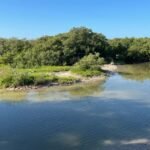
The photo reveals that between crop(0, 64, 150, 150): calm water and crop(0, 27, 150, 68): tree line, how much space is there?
21538 millimetres

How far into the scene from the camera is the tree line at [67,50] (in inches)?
2386

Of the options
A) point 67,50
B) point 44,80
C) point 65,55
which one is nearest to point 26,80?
point 44,80

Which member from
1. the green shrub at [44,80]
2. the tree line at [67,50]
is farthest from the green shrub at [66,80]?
the tree line at [67,50]

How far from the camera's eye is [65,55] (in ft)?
212

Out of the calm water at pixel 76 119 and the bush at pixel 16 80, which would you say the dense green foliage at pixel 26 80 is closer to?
the bush at pixel 16 80

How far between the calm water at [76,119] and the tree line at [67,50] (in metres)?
21.5

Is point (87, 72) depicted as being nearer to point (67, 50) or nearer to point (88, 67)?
point (88, 67)

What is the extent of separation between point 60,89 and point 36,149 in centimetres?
2103

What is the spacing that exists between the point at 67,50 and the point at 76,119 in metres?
40.8

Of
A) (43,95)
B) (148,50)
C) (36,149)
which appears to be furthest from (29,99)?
(148,50)

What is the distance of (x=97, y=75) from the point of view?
5238 cm

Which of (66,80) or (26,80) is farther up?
(26,80)

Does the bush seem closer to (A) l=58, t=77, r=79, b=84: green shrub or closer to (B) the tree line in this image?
(A) l=58, t=77, r=79, b=84: green shrub

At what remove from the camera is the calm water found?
64.7 feet
